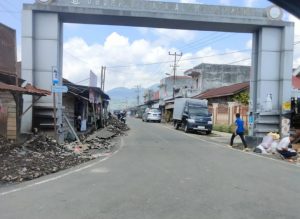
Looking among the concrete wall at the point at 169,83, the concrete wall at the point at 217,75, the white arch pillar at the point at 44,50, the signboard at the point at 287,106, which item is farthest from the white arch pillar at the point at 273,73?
the concrete wall at the point at 169,83

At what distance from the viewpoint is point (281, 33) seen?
22531mm

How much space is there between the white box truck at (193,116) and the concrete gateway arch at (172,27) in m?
10.6

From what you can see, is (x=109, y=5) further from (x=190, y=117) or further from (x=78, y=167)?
(x=190, y=117)

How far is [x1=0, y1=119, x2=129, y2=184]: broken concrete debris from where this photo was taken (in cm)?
1083

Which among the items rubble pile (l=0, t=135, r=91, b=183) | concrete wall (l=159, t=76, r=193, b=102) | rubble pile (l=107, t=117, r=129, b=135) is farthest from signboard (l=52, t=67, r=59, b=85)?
concrete wall (l=159, t=76, r=193, b=102)

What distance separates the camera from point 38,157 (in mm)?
13680

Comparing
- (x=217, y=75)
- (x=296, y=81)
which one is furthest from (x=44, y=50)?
(x=217, y=75)

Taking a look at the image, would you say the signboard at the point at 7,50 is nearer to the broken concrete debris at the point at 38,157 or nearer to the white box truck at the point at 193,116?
the broken concrete debris at the point at 38,157

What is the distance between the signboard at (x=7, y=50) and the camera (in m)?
17.5

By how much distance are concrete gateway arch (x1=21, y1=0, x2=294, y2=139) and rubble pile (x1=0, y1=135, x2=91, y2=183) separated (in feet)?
14.2

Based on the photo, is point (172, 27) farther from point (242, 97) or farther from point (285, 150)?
point (242, 97)

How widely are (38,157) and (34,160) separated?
2.74 feet

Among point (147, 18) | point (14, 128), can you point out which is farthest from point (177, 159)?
point (147, 18)

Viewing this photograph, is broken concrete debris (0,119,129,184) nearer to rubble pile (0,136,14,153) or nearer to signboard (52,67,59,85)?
rubble pile (0,136,14,153)
